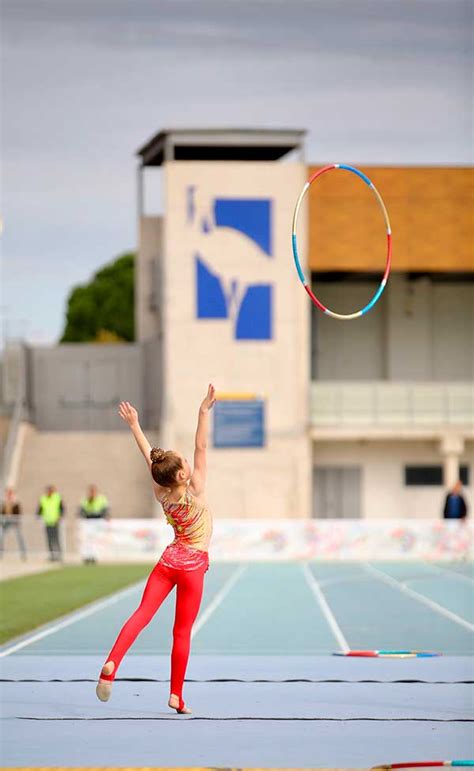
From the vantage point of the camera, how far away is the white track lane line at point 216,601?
19891mm

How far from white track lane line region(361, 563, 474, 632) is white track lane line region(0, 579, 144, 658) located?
4790 millimetres

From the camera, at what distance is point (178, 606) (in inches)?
406

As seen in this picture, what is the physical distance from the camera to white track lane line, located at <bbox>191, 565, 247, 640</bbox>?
19.9m

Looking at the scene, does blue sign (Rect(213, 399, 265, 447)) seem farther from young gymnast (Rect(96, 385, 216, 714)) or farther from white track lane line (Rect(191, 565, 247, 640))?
young gymnast (Rect(96, 385, 216, 714))

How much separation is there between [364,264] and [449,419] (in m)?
6.01

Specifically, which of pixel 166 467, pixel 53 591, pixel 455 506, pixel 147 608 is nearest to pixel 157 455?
pixel 166 467

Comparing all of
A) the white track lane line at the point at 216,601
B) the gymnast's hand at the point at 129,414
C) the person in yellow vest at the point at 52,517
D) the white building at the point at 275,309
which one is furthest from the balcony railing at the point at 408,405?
the gymnast's hand at the point at 129,414

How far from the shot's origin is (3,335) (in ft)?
189

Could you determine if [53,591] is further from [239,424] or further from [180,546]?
[239,424]

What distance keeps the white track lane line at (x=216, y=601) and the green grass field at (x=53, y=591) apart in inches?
76.7

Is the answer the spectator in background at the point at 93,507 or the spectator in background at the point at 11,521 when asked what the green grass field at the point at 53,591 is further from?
the spectator in background at the point at 11,521

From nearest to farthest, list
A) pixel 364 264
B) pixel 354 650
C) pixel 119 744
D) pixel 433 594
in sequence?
pixel 119 744
pixel 354 650
pixel 433 594
pixel 364 264

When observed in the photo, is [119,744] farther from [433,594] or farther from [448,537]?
[448,537]

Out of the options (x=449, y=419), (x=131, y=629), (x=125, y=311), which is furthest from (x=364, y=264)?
(x=125, y=311)
